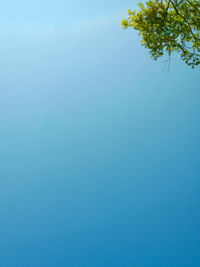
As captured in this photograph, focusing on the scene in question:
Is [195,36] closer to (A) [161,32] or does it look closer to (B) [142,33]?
(A) [161,32]

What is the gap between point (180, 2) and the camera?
984 cm

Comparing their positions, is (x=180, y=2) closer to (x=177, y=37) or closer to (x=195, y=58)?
(x=177, y=37)

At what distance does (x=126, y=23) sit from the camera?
997cm

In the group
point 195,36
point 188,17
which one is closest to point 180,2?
point 188,17

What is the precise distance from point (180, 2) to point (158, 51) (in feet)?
5.60

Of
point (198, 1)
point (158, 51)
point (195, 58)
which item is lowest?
point (195, 58)

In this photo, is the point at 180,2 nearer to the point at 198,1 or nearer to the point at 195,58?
the point at 198,1

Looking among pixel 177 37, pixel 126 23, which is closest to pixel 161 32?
pixel 177 37

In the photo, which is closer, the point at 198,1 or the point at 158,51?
the point at 198,1

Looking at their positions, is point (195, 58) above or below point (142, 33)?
below

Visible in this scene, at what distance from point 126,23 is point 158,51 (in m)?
1.51

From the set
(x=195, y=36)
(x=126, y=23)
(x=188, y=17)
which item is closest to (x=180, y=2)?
(x=188, y=17)

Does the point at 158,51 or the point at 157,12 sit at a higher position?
the point at 157,12

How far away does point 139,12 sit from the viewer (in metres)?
9.96
